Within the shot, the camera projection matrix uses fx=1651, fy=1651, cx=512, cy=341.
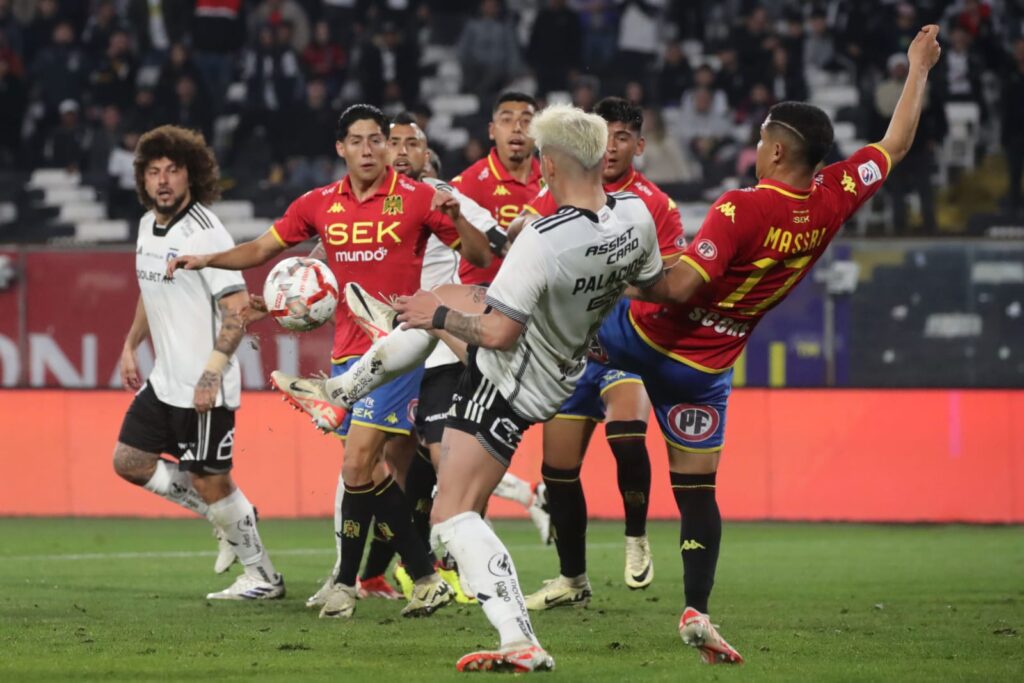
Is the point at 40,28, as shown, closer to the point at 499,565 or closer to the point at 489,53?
the point at 489,53

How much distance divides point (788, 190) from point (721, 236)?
42 cm

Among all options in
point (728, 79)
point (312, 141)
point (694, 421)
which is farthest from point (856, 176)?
point (312, 141)

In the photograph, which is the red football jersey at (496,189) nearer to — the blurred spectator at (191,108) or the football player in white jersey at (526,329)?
the football player in white jersey at (526,329)

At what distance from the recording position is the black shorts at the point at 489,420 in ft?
21.1

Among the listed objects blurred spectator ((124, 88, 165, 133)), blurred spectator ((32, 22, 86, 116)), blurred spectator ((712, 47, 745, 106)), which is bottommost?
blurred spectator ((124, 88, 165, 133))

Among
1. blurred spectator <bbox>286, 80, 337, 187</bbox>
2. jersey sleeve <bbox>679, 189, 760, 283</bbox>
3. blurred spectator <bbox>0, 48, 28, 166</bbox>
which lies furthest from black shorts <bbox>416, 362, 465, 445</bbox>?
blurred spectator <bbox>0, 48, 28, 166</bbox>

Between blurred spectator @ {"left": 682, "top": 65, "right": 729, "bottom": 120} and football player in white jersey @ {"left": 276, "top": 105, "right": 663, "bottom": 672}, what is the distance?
44.3ft

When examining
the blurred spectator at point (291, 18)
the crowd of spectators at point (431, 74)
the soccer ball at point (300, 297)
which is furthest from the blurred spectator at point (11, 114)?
the soccer ball at point (300, 297)

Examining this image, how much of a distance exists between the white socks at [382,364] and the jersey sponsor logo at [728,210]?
1415 millimetres

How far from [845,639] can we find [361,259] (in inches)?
119

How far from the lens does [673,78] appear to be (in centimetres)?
2027

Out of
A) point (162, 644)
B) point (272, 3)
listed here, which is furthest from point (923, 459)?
point (272, 3)

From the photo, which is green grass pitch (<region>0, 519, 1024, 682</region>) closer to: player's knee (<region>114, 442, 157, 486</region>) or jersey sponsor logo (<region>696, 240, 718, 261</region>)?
player's knee (<region>114, 442, 157, 486</region>)

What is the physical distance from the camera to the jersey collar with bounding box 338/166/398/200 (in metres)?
8.43
